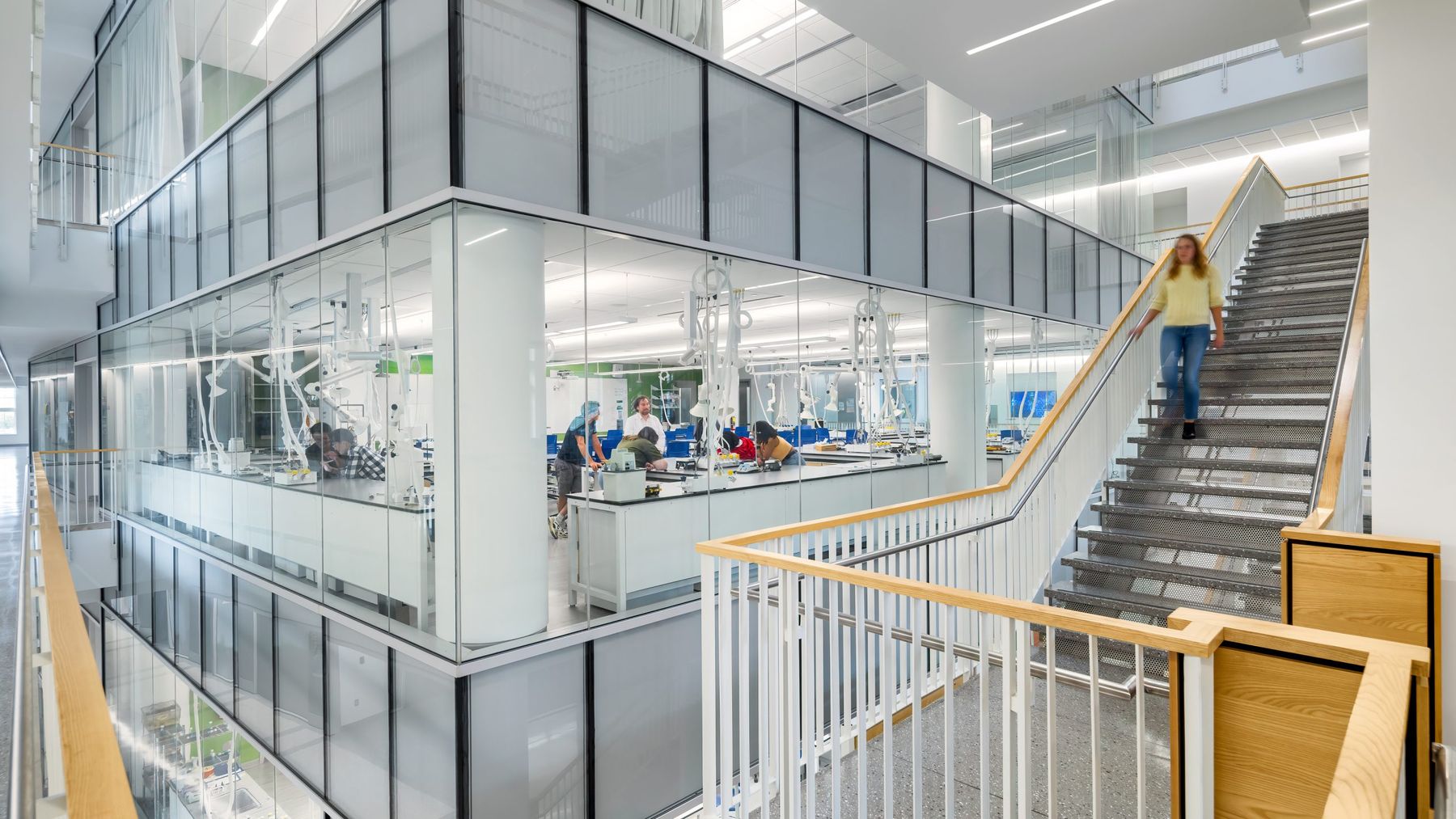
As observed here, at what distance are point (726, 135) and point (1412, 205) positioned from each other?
3.91 metres

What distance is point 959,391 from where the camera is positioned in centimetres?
796

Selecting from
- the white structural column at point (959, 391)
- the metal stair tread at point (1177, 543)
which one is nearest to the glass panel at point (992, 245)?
the white structural column at point (959, 391)

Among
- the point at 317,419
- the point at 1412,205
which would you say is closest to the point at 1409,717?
the point at 1412,205

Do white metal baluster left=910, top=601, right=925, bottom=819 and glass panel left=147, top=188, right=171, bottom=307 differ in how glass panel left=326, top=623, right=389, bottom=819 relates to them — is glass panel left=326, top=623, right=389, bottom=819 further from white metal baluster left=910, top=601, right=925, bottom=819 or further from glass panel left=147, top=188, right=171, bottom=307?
glass panel left=147, top=188, right=171, bottom=307

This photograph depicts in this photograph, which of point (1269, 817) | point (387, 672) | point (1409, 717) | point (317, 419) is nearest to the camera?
point (1409, 717)

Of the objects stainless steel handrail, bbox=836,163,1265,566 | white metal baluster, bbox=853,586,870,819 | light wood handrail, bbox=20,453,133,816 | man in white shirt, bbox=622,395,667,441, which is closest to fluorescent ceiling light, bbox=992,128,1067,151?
stainless steel handrail, bbox=836,163,1265,566

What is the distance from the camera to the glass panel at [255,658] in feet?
21.0

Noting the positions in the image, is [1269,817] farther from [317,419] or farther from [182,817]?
[182,817]

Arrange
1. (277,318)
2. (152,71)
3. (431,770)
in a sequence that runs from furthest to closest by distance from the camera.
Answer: (152,71) < (277,318) < (431,770)

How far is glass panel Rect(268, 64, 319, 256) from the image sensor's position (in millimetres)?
5395

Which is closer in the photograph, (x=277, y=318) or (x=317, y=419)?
(x=317, y=419)

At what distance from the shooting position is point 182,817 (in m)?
9.68

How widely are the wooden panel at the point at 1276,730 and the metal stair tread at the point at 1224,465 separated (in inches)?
159

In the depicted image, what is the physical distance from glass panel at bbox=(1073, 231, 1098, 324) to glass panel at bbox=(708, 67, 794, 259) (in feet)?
19.2
